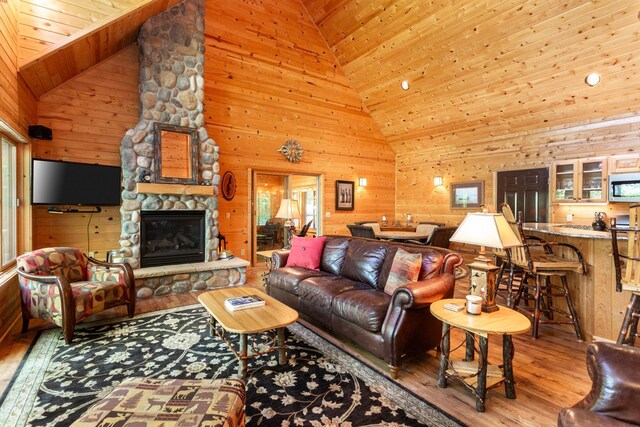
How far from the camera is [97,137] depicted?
5039 millimetres

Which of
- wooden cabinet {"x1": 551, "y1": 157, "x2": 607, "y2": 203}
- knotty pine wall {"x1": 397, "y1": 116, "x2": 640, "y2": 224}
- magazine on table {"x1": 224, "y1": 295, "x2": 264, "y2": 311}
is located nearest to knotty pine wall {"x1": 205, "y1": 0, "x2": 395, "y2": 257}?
knotty pine wall {"x1": 397, "y1": 116, "x2": 640, "y2": 224}

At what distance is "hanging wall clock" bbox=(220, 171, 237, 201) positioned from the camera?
6281 mm

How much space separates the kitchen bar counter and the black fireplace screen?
16.2 ft

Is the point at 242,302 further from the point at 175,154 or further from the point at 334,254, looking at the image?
the point at 175,154

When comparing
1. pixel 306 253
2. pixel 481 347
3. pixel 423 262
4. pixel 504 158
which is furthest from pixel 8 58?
pixel 504 158

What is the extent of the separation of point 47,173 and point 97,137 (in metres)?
1.05

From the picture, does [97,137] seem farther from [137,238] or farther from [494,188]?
[494,188]

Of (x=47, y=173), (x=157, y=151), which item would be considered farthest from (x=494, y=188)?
(x=47, y=173)

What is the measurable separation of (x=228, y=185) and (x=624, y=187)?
664cm

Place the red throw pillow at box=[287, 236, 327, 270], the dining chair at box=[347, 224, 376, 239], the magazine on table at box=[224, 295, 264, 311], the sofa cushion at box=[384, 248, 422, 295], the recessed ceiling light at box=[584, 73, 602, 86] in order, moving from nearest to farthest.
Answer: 1. the magazine on table at box=[224, 295, 264, 311]
2. the sofa cushion at box=[384, 248, 422, 295]
3. the red throw pillow at box=[287, 236, 327, 270]
4. the recessed ceiling light at box=[584, 73, 602, 86]
5. the dining chair at box=[347, 224, 376, 239]

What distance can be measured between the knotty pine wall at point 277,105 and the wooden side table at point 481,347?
483 centimetres

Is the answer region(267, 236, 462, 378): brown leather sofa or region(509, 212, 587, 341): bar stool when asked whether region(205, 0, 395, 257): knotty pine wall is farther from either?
region(509, 212, 587, 341): bar stool

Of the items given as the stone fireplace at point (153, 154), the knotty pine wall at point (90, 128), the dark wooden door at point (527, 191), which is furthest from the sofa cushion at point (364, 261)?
the dark wooden door at point (527, 191)

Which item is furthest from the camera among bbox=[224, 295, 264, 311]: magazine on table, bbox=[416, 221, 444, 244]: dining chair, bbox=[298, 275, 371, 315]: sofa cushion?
bbox=[416, 221, 444, 244]: dining chair
